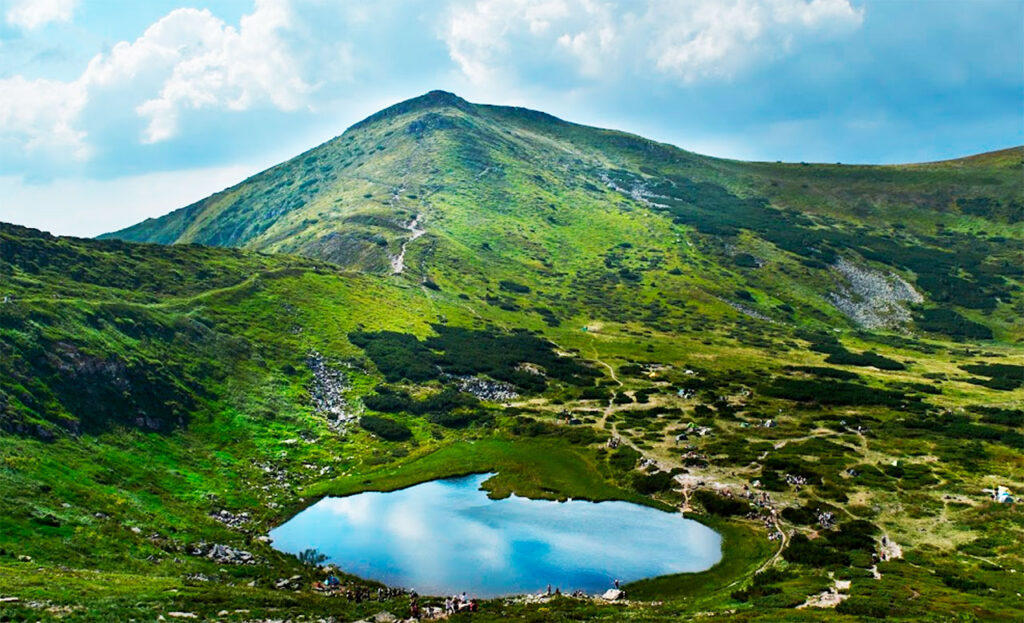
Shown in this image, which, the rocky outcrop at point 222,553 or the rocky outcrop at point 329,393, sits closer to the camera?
the rocky outcrop at point 222,553

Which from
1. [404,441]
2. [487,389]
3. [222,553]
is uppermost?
[487,389]

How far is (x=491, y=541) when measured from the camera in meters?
64.4

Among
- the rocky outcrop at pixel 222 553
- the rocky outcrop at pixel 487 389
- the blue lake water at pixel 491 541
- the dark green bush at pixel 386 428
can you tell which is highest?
the rocky outcrop at pixel 487 389

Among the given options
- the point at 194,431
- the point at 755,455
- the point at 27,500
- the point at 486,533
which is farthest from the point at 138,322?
the point at 755,455

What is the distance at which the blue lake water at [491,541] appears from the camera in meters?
56.0

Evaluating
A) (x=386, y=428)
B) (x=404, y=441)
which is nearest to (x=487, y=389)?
(x=386, y=428)

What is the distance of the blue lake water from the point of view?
5600 cm

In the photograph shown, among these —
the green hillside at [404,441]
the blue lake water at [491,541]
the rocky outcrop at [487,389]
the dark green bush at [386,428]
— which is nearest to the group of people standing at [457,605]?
the green hillside at [404,441]

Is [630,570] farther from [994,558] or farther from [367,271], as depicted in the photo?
[367,271]

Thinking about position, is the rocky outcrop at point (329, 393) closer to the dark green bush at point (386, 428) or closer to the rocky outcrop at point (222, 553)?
the dark green bush at point (386, 428)

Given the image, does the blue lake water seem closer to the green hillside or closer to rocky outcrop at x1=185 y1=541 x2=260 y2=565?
the green hillside

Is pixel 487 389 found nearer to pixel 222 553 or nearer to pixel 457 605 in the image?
pixel 222 553

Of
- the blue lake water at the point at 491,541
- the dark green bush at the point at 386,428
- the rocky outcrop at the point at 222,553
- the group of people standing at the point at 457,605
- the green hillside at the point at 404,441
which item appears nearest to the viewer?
the group of people standing at the point at 457,605

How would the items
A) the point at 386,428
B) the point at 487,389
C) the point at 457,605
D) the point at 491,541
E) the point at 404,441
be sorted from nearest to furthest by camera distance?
the point at 457,605 < the point at 491,541 < the point at 404,441 < the point at 386,428 < the point at 487,389
